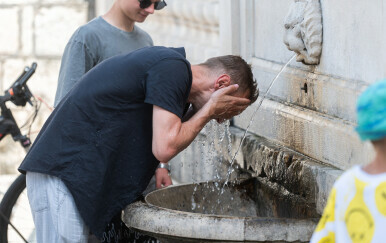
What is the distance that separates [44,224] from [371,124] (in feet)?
6.49

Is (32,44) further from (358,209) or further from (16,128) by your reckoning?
(358,209)

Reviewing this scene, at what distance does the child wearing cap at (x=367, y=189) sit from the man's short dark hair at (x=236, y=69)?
4.57ft

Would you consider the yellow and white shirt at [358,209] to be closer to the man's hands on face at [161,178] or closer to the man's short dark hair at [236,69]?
the man's short dark hair at [236,69]

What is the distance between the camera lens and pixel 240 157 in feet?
17.4

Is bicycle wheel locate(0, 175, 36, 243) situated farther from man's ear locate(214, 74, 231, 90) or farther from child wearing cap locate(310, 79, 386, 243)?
child wearing cap locate(310, 79, 386, 243)

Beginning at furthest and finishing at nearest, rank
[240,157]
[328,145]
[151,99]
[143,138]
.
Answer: [240,157], [328,145], [143,138], [151,99]

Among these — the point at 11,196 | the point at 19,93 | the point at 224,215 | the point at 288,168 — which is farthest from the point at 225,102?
the point at 19,93

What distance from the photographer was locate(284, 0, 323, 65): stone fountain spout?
4.52 metres

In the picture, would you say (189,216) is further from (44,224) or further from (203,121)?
(44,224)

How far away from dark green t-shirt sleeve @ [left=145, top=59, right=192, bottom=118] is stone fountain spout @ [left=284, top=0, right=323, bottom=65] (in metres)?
0.97

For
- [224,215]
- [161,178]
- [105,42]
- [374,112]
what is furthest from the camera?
[105,42]

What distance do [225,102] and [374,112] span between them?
146 centimetres

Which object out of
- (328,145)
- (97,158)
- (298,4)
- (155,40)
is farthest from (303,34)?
(155,40)

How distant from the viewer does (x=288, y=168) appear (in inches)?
181
